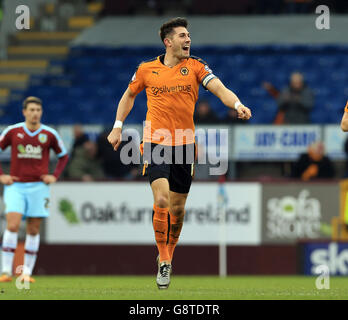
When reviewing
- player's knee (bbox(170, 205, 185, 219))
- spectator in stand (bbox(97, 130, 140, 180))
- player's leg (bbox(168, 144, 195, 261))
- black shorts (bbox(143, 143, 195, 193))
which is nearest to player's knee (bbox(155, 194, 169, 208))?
black shorts (bbox(143, 143, 195, 193))

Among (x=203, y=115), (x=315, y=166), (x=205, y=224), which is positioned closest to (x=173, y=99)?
(x=205, y=224)

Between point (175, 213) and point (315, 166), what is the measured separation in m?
7.17

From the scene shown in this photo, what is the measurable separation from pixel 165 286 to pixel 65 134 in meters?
10.0

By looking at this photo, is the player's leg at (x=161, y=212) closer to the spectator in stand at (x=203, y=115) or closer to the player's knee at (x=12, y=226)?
the player's knee at (x=12, y=226)

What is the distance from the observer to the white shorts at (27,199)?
12.8m

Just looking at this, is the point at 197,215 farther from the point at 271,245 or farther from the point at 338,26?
the point at 338,26

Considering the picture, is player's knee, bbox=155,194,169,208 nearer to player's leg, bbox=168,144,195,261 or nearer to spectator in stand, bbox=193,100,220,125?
player's leg, bbox=168,144,195,261

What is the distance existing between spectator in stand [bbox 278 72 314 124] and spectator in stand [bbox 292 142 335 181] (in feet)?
6.40

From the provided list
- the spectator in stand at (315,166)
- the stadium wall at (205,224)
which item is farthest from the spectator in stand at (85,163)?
the spectator in stand at (315,166)

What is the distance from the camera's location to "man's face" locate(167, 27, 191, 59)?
33.6ft

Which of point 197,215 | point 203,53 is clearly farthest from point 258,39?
point 197,215

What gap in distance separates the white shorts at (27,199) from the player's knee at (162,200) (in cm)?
328

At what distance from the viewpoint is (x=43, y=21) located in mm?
27297

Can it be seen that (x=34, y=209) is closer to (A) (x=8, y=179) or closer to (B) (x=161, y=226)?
(A) (x=8, y=179)
